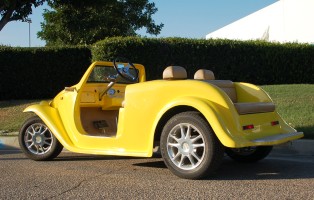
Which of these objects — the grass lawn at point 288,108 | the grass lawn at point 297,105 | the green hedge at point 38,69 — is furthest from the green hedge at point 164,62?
the grass lawn at point 297,105

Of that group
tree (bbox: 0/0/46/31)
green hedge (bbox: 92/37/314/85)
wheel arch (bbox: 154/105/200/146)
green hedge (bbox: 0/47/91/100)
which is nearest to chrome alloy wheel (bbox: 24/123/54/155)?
wheel arch (bbox: 154/105/200/146)

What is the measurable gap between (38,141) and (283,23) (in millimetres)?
22723

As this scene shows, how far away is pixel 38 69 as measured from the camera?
1502 cm

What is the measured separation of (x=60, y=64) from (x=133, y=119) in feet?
32.1

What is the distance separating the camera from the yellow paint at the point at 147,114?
534 cm

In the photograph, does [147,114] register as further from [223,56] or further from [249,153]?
[223,56]

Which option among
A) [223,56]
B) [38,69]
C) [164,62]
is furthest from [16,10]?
[223,56]

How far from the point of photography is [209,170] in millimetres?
5250

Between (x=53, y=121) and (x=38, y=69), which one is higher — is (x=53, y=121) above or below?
below

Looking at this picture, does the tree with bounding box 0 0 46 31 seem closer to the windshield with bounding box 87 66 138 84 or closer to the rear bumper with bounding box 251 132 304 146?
the windshield with bounding box 87 66 138 84

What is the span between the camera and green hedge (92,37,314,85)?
1393cm

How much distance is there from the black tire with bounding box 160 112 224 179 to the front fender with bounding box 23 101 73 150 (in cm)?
166

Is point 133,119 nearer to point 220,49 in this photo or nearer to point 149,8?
point 220,49

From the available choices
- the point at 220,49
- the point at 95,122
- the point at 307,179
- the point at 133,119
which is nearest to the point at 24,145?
the point at 95,122
